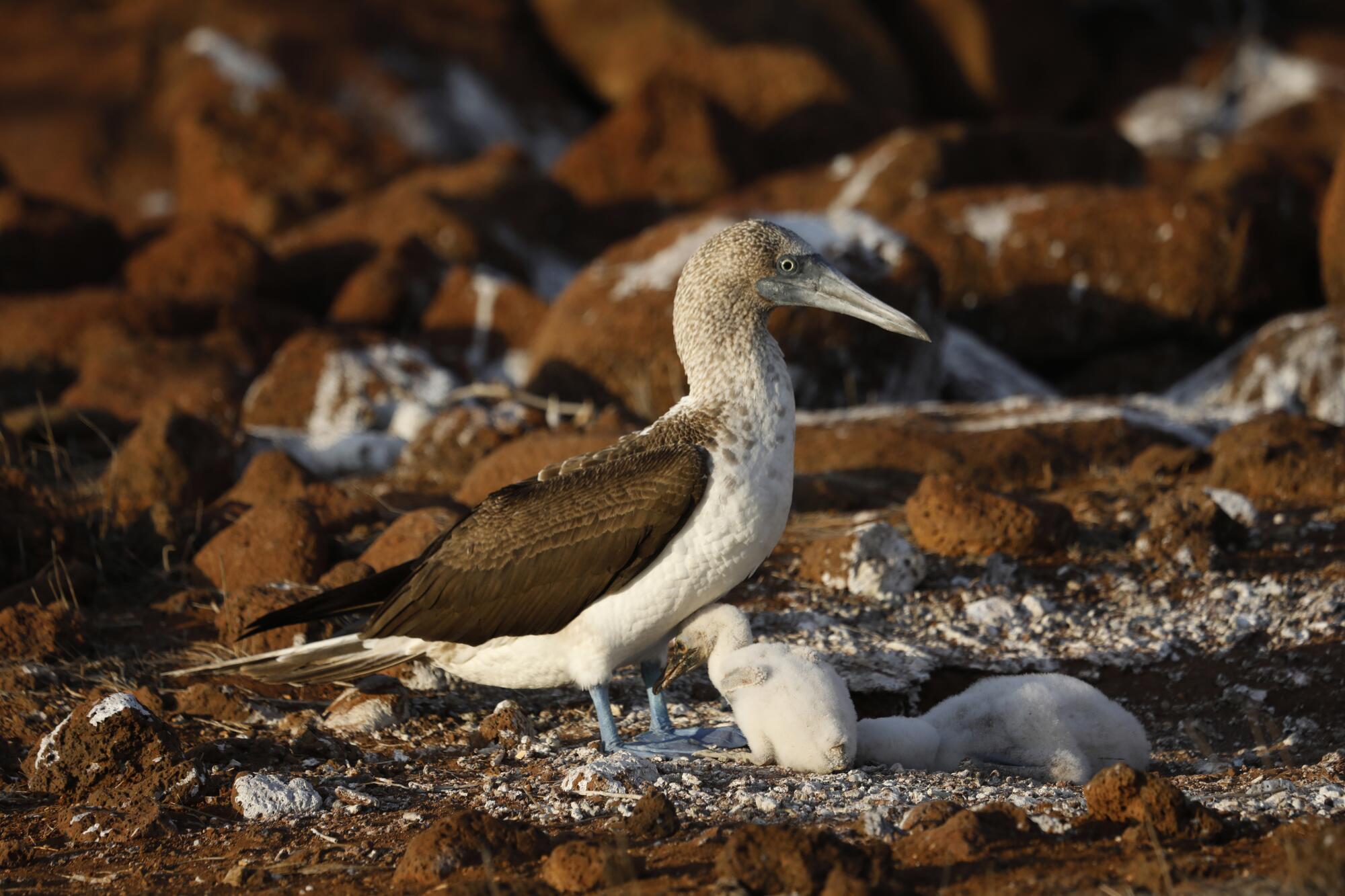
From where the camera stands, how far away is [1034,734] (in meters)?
5.17

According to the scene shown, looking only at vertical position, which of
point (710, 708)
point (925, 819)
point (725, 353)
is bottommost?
point (710, 708)

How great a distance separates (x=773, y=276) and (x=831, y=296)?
0.76ft

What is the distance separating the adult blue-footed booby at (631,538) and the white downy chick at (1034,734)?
0.77m

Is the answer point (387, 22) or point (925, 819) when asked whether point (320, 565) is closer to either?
point (925, 819)

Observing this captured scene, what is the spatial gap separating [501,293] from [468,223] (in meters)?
1.49

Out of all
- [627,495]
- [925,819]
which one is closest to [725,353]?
[627,495]

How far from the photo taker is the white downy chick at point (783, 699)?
16.2ft

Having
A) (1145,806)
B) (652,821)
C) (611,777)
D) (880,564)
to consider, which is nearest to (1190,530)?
(880,564)

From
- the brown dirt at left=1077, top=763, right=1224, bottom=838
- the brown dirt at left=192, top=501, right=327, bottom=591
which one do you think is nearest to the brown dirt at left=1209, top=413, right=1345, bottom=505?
the brown dirt at left=1077, top=763, right=1224, bottom=838

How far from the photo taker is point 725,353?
5465 millimetres

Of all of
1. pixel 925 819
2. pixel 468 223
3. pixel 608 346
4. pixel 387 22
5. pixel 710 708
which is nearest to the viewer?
pixel 925 819

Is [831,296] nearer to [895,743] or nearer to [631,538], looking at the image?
[631,538]

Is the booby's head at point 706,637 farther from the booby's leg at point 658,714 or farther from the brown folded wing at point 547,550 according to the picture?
the brown folded wing at point 547,550

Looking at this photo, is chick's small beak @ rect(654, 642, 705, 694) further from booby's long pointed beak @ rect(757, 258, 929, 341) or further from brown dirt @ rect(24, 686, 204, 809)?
brown dirt @ rect(24, 686, 204, 809)
